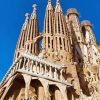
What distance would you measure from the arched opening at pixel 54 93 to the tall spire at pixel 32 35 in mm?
10055

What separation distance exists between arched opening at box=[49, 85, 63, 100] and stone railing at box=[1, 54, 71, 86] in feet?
3.22

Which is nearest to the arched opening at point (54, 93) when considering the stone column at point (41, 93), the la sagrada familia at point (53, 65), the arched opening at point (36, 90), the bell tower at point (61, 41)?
the la sagrada familia at point (53, 65)

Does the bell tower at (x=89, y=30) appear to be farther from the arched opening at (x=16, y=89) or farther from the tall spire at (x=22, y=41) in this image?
the arched opening at (x=16, y=89)

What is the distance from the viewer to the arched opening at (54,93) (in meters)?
25.6

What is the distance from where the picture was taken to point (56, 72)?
1059 inches

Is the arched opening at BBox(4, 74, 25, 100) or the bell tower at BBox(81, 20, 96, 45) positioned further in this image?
the bell tower at BBox(81, 20, 96, 45)

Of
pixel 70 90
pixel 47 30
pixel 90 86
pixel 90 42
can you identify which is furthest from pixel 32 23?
pixel 70 90

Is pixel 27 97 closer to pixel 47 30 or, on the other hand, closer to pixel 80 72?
pixel 80 72

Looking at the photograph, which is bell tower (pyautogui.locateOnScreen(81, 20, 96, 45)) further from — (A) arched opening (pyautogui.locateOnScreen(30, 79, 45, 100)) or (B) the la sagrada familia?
(A) arched opening (pyautogui.locateOnScreen(30, 79, 45, 100))

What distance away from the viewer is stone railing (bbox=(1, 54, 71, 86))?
2552 centimetres

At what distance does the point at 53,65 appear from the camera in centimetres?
2756

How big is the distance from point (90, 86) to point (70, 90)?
6.69m

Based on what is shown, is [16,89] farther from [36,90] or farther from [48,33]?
[48,33]

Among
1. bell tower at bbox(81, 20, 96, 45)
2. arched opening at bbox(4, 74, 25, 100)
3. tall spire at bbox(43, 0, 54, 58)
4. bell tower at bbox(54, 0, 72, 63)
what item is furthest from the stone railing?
bell tower at bbox(81, 20, 96, 45)
